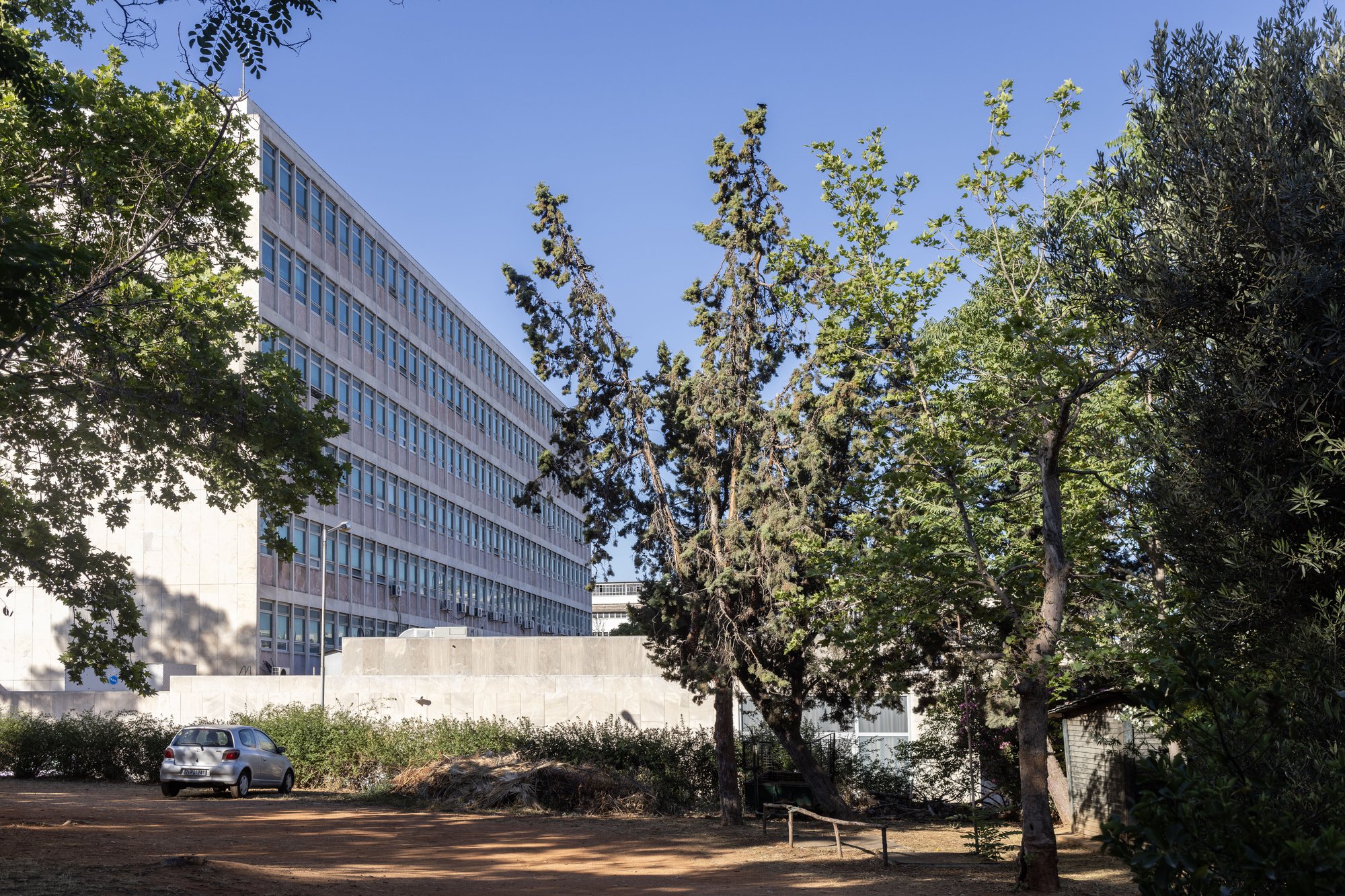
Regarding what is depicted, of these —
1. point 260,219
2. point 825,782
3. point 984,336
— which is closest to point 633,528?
point 825,782

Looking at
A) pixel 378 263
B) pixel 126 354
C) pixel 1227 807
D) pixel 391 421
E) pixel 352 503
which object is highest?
pixel 378 263

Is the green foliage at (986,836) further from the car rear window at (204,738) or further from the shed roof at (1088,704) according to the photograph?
the car rear window at (204,738)

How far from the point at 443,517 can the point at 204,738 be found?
38698mm

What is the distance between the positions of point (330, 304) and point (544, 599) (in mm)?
41374

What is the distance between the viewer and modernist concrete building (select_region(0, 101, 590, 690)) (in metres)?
45.8

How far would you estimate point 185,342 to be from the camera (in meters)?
18.2

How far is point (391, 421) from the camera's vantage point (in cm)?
5909

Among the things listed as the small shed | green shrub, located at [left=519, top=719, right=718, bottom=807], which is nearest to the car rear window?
green shrub, located at [left=519, top=719, right=718, bottom=807]

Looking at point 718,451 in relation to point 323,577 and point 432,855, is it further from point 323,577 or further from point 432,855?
point 323,577

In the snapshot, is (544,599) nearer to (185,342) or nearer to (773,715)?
(773,715)

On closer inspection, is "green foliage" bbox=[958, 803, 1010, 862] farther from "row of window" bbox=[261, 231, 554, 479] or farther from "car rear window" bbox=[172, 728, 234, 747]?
"row of window" bbox=[261, 231, 554, 479]

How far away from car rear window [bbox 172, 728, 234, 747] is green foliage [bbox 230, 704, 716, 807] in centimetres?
371

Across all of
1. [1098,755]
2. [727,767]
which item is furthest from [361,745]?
[1098,755]

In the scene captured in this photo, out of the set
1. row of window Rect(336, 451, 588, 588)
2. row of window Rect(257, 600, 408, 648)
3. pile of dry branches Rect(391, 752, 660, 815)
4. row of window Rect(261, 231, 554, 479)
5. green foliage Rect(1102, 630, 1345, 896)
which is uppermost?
row of window Rect(261, 231, 554, 479)
